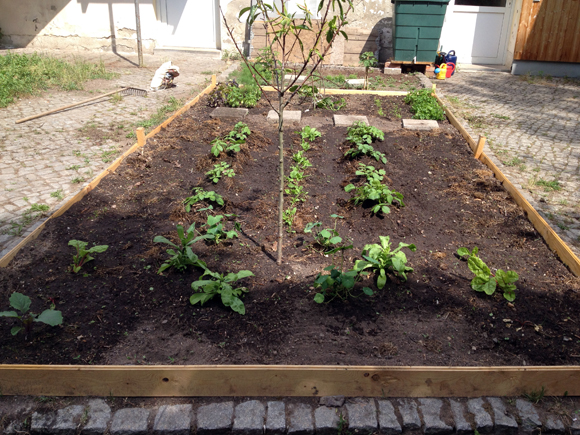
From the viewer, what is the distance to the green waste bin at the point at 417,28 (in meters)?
11.2

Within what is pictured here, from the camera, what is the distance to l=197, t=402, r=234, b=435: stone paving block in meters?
2.78

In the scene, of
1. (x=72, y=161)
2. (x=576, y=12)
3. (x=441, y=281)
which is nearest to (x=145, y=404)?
(x=441, y=281)

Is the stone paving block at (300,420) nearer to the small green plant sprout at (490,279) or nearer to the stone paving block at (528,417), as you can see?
the stone paving block at (528,417)

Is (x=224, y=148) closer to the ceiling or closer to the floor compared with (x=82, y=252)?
closer to the ceiling

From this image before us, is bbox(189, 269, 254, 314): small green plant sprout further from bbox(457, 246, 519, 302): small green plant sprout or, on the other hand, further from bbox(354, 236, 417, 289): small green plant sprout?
bbox(457, 246, 519, 302): small green plant sprout

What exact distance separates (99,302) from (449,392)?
2.65 m

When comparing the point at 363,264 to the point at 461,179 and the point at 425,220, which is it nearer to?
the point at 425,220

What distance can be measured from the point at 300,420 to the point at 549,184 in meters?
4.85

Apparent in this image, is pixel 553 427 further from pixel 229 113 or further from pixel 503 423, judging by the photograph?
pixel 229 113

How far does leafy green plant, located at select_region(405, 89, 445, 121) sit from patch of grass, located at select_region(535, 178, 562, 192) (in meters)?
2.63

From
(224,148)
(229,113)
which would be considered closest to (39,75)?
(229,113)

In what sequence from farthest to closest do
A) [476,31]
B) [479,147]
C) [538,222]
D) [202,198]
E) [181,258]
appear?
[476,31] → [479,147] → [202,198] → [538,222] → [181,258]

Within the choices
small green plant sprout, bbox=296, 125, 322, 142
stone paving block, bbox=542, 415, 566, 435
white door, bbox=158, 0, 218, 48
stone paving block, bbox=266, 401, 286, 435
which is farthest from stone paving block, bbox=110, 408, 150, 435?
white door, bbox=158, 0, 218, 48

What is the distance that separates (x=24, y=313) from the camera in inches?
133
